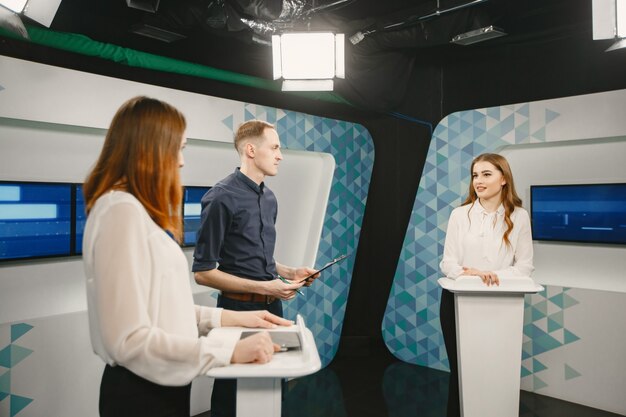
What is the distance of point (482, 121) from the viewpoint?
450 cm

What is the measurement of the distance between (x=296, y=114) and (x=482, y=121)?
1.66m

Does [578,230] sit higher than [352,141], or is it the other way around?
[352,141]

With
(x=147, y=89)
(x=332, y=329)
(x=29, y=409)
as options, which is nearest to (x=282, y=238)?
(x=332, y=329)

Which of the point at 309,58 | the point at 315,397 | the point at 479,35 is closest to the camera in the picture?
the point at 309,58

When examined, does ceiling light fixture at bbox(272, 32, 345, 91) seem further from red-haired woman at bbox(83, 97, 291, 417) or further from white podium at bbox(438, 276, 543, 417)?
red-haired woman at bbox(83, 97, 291, 417)

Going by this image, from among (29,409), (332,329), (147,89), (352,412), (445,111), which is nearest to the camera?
(29,409)

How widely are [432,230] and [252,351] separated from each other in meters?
3.66

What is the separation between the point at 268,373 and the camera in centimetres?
129

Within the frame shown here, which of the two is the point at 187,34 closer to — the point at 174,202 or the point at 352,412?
the point at 174,202

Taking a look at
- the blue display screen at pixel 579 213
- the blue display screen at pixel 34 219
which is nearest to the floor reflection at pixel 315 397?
the blue display screen at pixel 34 219

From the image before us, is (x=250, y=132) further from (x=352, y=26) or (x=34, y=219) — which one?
(x=352, y=26)

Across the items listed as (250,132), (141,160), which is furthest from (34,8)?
(141,160)

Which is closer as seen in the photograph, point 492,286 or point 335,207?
point 492,286

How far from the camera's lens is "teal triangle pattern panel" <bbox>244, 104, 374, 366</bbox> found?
446 centimetres
